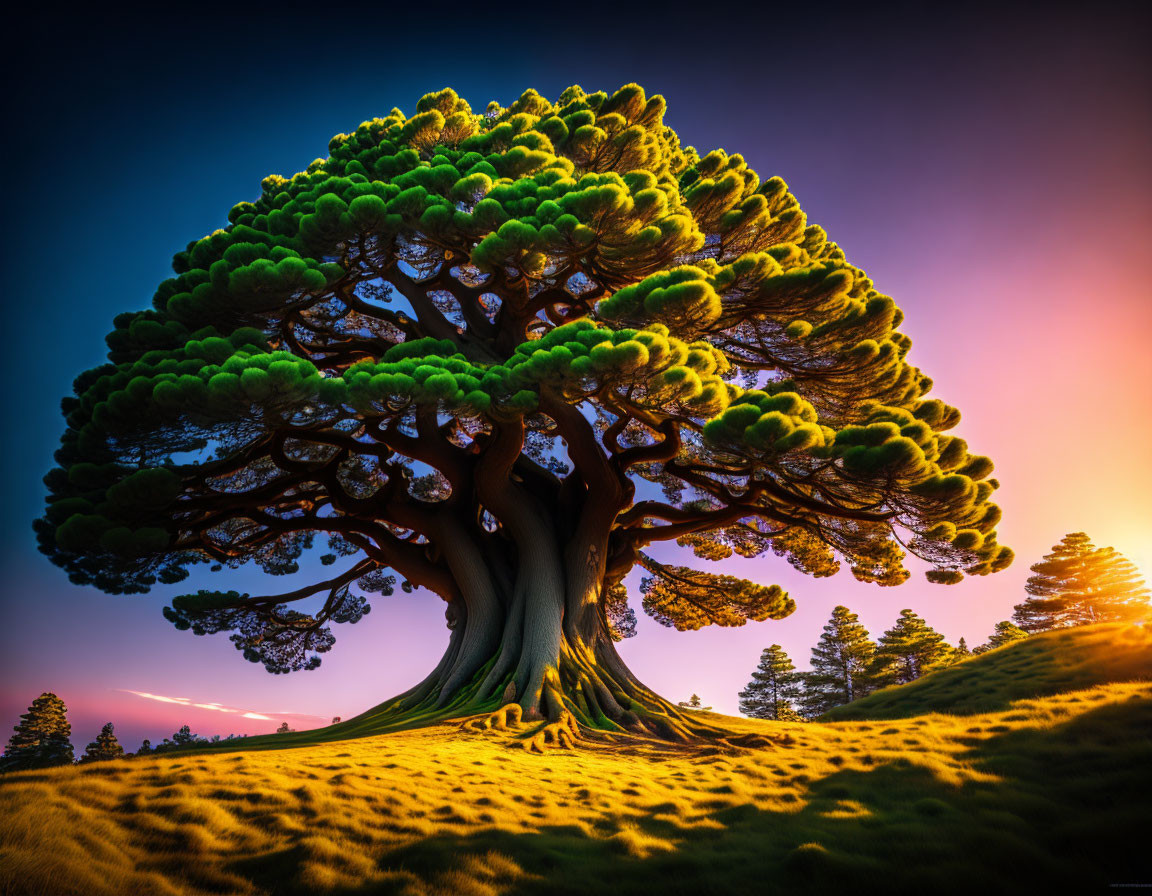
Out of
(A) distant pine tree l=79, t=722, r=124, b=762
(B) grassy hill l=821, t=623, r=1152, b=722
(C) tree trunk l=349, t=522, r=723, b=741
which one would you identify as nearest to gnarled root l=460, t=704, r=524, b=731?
(C) tree trunk l=349, t=522, r=723, b=741

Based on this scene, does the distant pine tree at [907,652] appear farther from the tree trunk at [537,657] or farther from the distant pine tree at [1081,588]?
the tree trunk at [537,657]

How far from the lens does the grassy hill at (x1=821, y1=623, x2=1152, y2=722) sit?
8.61 m

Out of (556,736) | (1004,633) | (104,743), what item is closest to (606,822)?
(556,736)

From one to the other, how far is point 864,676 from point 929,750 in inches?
1236

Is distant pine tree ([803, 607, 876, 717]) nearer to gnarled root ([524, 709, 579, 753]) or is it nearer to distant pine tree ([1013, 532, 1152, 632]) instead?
distant pine tree ([1013, 532, 1152, 632])

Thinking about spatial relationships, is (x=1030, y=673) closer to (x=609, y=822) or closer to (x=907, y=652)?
(x=609, y=822)

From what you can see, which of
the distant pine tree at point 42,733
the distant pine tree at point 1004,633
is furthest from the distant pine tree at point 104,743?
the distant pine tree at point 1004,633

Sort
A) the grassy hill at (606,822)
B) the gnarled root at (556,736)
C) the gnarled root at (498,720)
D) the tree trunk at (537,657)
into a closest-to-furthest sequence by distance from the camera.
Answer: the grassy hill at (606,822), the gnarled root at (556,736), the gnarled root at (498,720), the tree trunk at (537,657)

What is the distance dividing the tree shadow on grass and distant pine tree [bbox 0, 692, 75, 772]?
28.7 meters

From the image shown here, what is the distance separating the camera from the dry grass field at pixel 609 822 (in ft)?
10.2

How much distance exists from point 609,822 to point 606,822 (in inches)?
0.9

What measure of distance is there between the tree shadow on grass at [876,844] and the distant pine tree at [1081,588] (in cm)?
3411

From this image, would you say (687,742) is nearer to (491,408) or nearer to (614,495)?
(614,495)

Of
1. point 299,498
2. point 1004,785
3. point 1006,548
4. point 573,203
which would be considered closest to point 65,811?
point 1004,785
